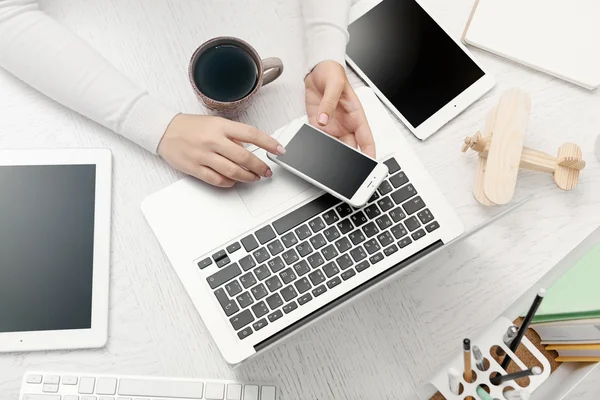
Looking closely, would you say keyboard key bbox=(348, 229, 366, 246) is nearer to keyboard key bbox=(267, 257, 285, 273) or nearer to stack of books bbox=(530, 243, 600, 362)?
keyboard key bbox=(267, 257, 285, 273)

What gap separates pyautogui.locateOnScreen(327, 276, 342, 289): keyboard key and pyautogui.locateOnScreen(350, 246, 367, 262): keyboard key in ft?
0.10

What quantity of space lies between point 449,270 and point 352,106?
25 centimetres

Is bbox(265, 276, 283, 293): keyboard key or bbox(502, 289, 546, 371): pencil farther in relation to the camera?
bbox(265, 276, 283, 293): keyboard key

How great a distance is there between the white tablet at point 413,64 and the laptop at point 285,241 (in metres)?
0.09

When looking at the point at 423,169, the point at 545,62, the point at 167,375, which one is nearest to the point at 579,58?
the point at 545,62

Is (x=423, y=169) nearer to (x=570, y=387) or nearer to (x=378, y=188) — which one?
(x=378, y=188)

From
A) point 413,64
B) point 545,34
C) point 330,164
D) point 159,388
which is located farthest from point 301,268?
point 545,34

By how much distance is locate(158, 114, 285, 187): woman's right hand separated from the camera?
716mm

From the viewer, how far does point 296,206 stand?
0.72m

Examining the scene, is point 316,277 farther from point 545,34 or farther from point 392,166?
point 545,34

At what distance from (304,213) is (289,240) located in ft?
0.12

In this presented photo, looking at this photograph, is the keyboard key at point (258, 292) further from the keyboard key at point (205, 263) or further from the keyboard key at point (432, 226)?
the keyboard key at point (432, 226)

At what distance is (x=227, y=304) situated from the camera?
0.69 metres

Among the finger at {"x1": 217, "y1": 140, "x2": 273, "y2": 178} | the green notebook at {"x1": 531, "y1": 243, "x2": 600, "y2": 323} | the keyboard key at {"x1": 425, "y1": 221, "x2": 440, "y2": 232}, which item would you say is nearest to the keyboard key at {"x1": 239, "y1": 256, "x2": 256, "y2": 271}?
the finger at {"x1": 217, "y1": 140, "x2": 273, "y2": 178}
